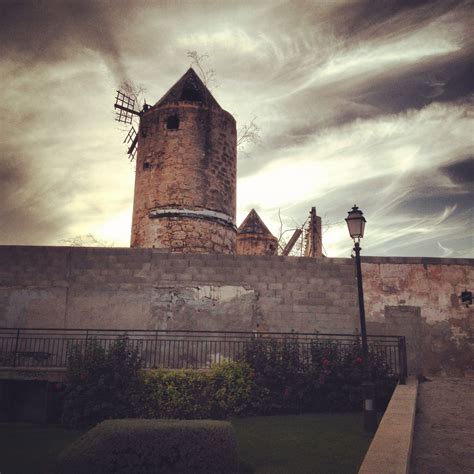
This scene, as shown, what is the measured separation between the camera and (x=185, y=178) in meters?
20.8

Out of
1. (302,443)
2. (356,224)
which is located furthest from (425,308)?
(302,443)

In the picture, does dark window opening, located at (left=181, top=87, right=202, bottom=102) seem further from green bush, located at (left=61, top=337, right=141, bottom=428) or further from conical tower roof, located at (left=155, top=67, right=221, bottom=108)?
green bush, located at (left=61, top=337, right=141, bottom=428)

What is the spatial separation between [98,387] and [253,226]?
25727 mm

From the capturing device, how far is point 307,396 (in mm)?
10852

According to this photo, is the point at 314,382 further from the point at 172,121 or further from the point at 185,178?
the point at 172,121

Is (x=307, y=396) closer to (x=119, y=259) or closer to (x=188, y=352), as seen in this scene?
(x=188, y=352)

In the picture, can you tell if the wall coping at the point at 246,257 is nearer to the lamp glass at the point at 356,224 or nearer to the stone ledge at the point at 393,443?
the lamp glass at the point at 356,224

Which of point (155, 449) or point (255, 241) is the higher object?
point (255, 241)

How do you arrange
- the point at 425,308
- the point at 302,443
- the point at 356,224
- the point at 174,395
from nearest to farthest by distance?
1. the point at 302,443
2. the point at 356,224
3. the point at 174,395
4. the point at 425,308

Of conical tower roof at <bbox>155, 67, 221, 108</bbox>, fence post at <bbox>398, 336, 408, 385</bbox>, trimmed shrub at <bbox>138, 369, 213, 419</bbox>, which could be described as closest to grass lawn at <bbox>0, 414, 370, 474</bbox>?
trimmed shrub at <bbox>138, 369, 213, 419</bbox>

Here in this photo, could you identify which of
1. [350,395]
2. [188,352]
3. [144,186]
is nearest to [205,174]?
[144,186]

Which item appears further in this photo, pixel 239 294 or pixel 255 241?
pixel 255 241

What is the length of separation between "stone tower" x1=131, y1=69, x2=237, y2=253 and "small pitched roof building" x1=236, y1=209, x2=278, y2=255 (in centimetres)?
1172

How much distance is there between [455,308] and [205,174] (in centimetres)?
1164
